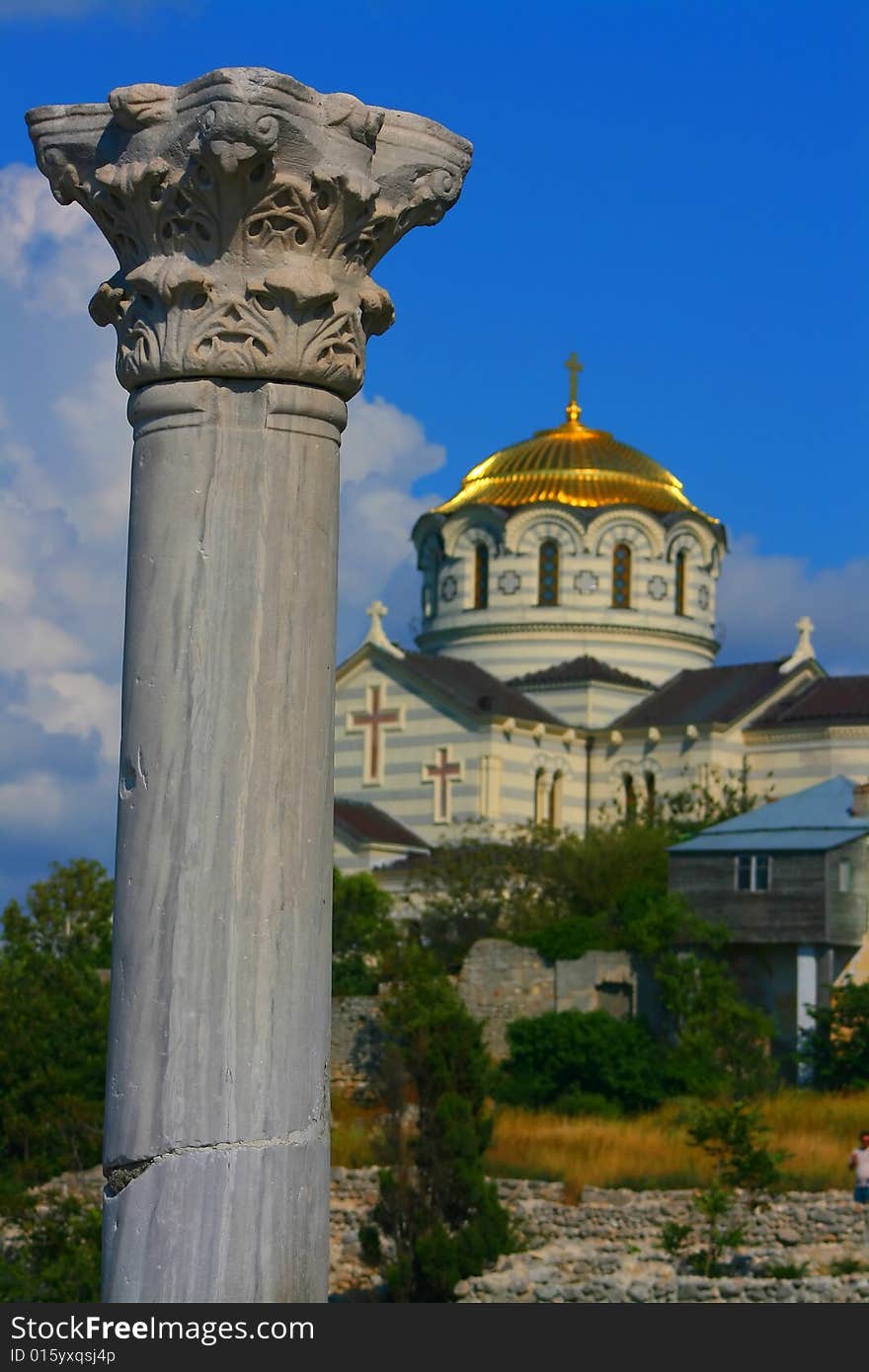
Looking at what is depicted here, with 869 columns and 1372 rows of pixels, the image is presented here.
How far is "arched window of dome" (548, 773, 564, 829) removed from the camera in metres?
46.1

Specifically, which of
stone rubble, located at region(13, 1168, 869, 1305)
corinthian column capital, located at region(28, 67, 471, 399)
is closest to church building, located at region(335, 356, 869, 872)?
stone rubble, located at region(13, 1168, 869, 1305)

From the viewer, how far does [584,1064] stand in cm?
3097

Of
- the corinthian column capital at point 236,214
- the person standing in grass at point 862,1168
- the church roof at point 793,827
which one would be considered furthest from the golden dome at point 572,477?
the corinthian column capital at point 236,214

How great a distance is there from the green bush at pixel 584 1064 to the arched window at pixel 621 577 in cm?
1745

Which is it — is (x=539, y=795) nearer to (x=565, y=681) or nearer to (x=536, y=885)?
(x=565, y=681)

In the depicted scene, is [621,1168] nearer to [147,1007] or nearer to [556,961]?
[556,961]

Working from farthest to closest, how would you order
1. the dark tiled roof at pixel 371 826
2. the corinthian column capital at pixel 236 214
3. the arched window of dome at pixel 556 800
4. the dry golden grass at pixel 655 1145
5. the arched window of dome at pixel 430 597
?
the arched window of dome at pixel 430 597 → the arched window of dome at pixel 556 800 → the dark tiled roof at pixel 371 826 → the dry golden grass at pixel 655 1145 → the corinthian column capital at pixel 236 214

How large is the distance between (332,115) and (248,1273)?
2.74 m

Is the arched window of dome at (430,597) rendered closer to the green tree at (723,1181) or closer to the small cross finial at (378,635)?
the small cross finial at (378,635)

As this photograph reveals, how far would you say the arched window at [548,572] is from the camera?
159 feet

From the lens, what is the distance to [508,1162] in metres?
27.3

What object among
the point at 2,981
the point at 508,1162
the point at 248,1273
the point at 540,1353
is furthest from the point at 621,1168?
the point at 248,1273

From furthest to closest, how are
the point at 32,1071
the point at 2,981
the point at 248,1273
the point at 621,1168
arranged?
the point at 2,981 < the point at 32,1071 < the point at 621,1168 < the point at 248,1273

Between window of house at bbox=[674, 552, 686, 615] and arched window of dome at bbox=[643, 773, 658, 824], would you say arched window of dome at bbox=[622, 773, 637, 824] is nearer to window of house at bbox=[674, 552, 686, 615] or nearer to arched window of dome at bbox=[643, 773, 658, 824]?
arched window of dome at bbox=[643, 773, 658, 824]
